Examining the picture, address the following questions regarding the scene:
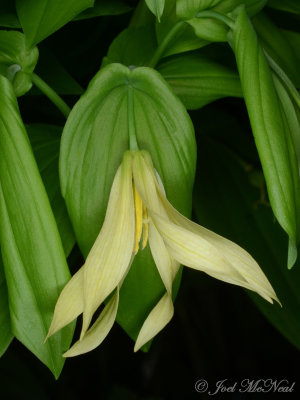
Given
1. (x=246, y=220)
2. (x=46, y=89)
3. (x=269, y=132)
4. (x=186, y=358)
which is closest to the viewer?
(x=269, y=132)

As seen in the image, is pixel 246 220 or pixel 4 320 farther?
pixel 246 220

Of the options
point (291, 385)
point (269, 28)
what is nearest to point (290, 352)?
point (291, 385)

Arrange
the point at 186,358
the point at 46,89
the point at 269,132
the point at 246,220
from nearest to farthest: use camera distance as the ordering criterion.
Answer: the point at 269,132
the point at 46,89
the point at 246,220
the point at 186,358

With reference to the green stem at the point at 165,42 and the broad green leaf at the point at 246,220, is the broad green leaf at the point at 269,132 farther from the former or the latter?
the broad green leaf at the point at 246,220

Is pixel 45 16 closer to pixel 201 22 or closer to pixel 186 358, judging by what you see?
pixel 201 22

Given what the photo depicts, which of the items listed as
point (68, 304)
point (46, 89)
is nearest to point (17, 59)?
point (46, 89)

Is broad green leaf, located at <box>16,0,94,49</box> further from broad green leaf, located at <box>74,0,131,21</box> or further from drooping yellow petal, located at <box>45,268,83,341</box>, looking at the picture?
drooping yellow petal, located at <box>45,268,83,341</box>

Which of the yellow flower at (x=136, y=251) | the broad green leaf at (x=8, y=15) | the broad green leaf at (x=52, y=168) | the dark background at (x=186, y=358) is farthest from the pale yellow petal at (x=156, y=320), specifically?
the dark background at (x=186, y=358)
